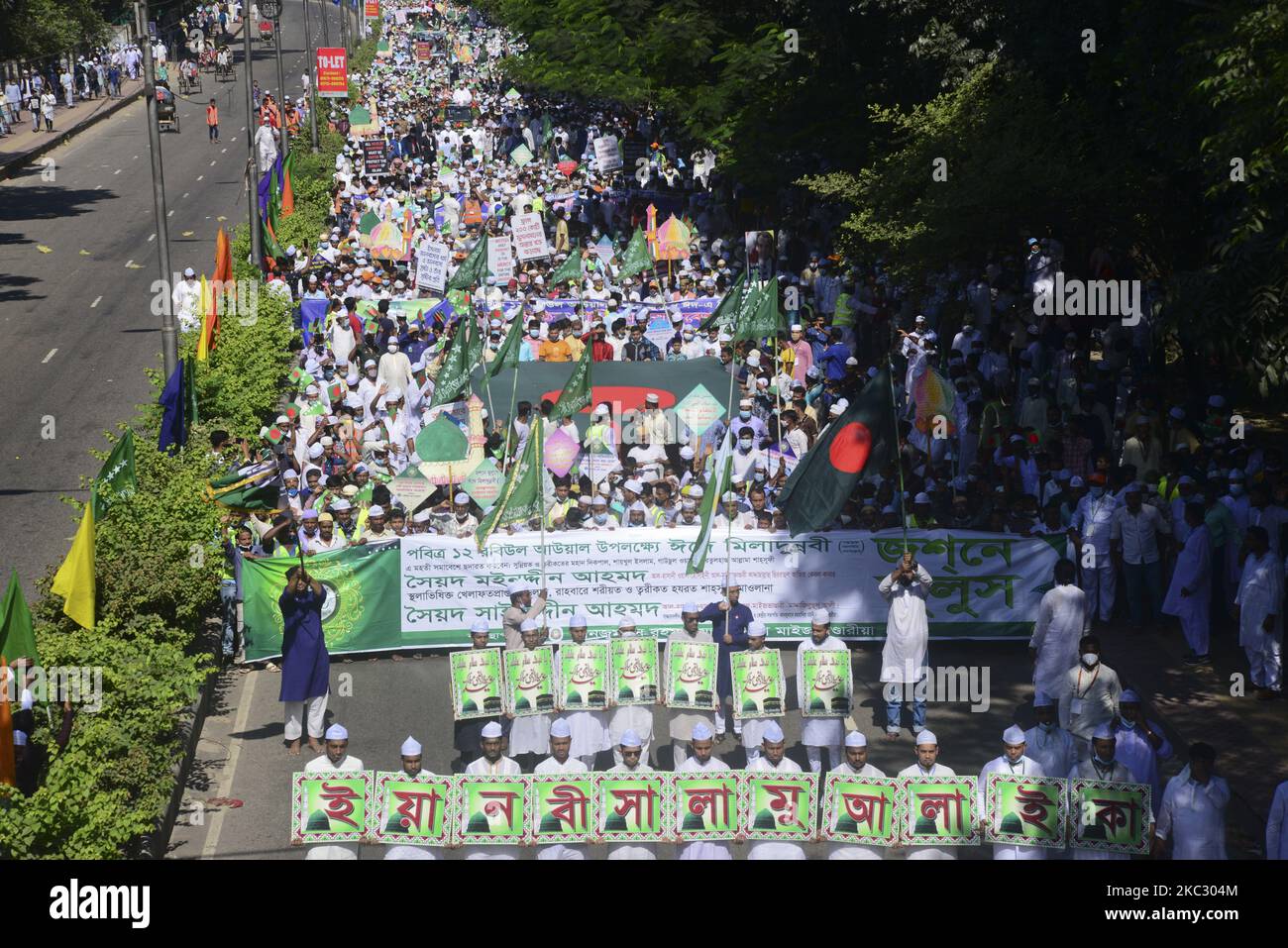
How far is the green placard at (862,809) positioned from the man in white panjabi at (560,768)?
155 cm

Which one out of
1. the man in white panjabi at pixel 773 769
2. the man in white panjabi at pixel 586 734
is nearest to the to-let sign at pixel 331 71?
the man in white panjabi at pixel 586 734

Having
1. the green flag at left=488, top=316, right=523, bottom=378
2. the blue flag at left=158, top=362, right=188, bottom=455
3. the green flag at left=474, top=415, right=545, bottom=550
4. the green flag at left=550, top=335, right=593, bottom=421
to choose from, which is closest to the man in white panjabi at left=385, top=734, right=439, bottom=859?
the green flag at left=474, top=415, right=545, bottom=550

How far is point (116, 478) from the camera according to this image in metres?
16.5

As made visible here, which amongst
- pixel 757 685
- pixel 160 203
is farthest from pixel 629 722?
pixel 160 203

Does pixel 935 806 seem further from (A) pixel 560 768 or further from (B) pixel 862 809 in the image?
(A) pixel 560 768

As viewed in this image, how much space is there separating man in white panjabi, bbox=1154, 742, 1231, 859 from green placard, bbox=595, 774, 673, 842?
315 cm

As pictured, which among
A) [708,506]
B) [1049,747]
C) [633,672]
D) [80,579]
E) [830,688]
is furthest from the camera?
[708,506]

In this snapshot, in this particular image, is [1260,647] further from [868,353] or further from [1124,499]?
[868,353]

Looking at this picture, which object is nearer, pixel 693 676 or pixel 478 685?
pixel 478 685

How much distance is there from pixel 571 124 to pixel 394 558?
30.6 meters

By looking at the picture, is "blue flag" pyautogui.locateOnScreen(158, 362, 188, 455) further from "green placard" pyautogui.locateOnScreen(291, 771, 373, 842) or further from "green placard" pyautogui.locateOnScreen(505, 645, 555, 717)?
"green placard" pyautogui.locateOnScreen(291, 771, 373, 842)

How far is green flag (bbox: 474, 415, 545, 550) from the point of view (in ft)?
50.1

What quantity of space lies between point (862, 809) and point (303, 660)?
5.56 meters

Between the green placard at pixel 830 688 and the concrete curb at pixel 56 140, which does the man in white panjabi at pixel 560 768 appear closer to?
the green placard at pixel 830 688
